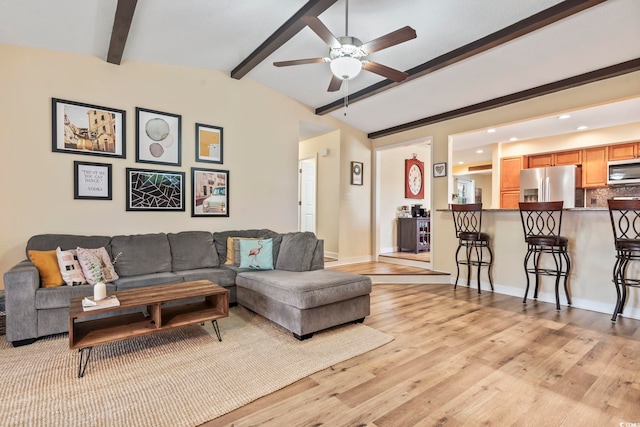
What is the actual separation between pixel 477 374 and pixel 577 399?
529 mm

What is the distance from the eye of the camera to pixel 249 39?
3492mm

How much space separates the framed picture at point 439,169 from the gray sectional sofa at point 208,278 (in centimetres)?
269

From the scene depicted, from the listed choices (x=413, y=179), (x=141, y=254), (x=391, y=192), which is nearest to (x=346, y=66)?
(x=141, y=254)

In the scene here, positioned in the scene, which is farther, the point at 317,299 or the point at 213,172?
the point at 213,172

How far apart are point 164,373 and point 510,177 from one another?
7.09 metres

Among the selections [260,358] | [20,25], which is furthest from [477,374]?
[20,25]

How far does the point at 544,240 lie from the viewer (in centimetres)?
358

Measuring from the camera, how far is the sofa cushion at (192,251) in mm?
3673

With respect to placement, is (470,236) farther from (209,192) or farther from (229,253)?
(209,192)

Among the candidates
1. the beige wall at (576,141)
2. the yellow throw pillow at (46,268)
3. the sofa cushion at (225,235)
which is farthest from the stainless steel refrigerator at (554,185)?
the yellow throw pillow at (46,268)

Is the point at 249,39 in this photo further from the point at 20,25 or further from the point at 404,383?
the point at 404,383

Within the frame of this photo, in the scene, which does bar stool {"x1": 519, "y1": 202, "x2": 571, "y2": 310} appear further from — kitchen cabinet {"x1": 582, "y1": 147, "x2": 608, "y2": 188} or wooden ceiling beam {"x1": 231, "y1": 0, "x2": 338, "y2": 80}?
wooden ceiling beam {"x1": 231, "y1": 0, "x2": 338, "y2": 80}

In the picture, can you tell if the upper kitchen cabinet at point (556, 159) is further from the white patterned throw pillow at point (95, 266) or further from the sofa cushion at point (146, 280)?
the white patterned throw pillow at point (95, 266)

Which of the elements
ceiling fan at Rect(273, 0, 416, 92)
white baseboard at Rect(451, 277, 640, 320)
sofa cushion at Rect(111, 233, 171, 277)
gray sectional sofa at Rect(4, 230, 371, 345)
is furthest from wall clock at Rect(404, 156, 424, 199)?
sofa cushion at Rect(111, 233, 171, 277)
